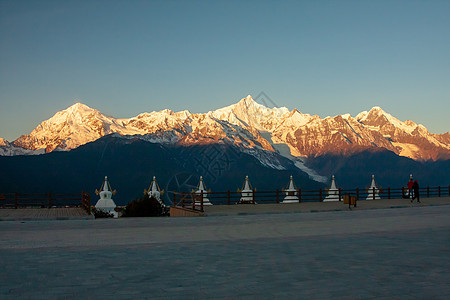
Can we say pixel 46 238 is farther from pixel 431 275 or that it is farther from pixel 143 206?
pixel 143 206

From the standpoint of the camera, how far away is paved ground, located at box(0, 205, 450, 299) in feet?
31.1

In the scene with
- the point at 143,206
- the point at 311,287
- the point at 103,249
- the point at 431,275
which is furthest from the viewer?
the point at 143,206

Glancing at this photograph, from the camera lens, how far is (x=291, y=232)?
20984mm

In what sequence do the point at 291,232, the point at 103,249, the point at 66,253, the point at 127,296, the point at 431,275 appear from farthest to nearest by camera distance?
1. the point at 291,232
2. the point at 103,249
3. the point at 66,253
4. the point at 431,275
5. the point at 127,296

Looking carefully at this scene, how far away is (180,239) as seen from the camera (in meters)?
18.8

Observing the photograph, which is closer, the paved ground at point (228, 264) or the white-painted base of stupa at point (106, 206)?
the paved ground at point (228, 264)

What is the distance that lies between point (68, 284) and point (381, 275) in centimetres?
599

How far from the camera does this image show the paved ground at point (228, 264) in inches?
374

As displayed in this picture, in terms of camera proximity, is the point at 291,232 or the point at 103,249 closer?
the point at 103,249

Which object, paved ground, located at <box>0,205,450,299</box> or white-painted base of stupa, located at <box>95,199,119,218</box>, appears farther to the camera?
white-painted base of stupa, located at <box>95,199,119,218</box>

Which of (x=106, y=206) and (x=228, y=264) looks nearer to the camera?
(x=228, y=264)

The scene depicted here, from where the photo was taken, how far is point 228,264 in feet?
41.7

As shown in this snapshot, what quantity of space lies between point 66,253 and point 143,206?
2686cm

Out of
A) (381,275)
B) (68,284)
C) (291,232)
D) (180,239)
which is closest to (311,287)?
(381,275)
